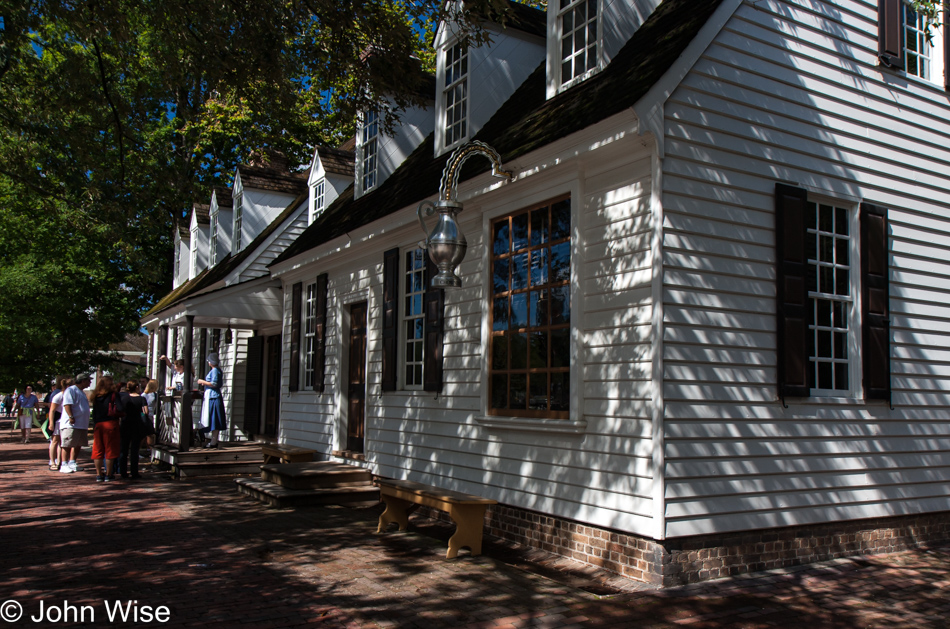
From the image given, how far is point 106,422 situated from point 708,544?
11.0 meters

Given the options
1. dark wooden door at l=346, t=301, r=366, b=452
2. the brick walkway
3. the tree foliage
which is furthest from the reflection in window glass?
dark wooden door at l=346, t=301, r=366, b=452

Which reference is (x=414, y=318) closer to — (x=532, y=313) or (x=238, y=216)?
(x=532, y=313)

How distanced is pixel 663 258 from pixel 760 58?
2.38 m

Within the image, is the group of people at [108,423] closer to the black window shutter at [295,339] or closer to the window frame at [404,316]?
the black window shutter at [295,339]

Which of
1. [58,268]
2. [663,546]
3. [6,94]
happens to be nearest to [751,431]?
[663,546]

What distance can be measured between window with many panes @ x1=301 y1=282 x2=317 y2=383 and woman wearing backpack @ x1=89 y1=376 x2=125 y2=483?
10.8 feet

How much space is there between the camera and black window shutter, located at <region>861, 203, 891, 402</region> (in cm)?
762

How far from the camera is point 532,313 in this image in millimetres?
7973

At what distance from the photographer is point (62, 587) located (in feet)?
20.3

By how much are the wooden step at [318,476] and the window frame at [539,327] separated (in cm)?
355

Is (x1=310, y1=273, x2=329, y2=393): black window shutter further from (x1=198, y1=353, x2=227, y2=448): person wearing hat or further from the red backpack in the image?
the red backpack

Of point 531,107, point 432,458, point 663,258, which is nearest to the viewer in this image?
point 663,258

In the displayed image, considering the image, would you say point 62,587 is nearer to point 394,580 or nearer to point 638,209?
point 394,580

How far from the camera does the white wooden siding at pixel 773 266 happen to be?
6516 millimetres
